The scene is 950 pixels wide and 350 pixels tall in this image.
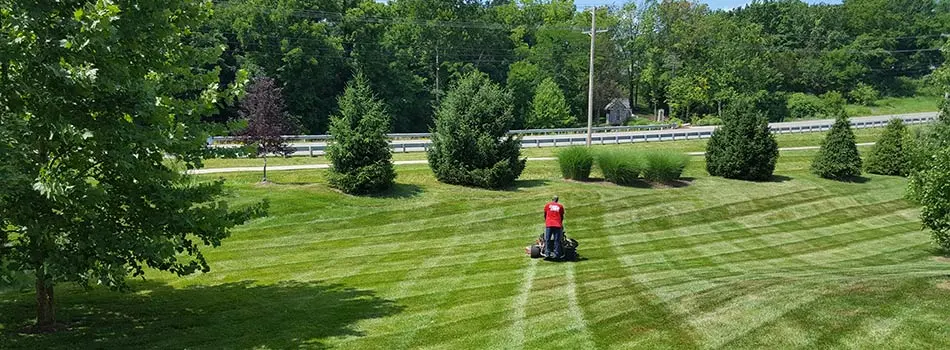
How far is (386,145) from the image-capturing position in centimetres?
2422

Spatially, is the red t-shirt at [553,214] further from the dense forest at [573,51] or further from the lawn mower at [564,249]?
the dense forest at [573,51]

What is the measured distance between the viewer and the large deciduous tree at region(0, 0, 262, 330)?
26.9ft

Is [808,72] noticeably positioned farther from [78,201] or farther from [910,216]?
[78,201]

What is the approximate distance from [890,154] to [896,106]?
2851 inches

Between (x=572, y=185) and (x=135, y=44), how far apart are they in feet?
66.1

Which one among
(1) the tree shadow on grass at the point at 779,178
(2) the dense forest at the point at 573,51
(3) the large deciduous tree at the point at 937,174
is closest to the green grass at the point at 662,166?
(1) the tree shadow on grass at the point at 779,178

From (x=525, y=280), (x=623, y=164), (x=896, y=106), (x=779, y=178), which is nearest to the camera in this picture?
(x=525, y=280)

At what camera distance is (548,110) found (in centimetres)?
7081

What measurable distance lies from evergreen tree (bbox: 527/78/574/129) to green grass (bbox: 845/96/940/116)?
43126mm

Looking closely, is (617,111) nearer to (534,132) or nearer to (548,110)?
(548,110)

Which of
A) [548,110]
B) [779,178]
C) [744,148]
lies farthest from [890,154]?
[548,110]

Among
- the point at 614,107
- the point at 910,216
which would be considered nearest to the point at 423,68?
the point at 614,107

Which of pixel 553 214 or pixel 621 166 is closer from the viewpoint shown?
pixel 553 214

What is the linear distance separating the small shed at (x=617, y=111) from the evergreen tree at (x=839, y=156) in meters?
48.3
